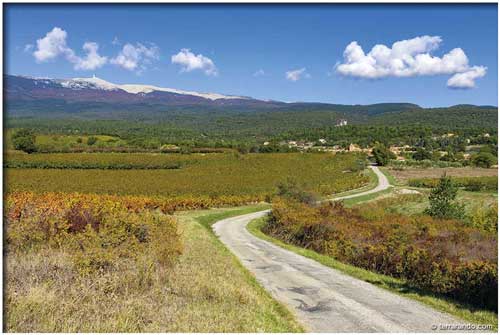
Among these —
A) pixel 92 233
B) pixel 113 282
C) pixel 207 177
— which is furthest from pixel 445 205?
pixel 207 177

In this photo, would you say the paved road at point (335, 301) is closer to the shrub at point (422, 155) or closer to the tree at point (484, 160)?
the tree at point (484, 160)

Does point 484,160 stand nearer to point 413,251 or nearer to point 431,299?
point 413,251

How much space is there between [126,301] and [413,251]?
38.8 ft

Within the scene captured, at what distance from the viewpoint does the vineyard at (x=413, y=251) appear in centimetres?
1223

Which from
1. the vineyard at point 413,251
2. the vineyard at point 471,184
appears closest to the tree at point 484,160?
the vineyard at point 471,184

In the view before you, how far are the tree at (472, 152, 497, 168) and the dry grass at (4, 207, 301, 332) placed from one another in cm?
12314

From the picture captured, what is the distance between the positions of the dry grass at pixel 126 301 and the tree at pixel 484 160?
123m

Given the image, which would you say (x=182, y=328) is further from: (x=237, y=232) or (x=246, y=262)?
(x=237, y=232)

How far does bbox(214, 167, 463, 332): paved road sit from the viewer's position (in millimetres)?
8672

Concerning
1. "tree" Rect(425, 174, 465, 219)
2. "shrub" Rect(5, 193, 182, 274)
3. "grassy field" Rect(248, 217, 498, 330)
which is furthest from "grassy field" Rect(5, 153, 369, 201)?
"grassy field" Rect(248, 217, 498, 330)

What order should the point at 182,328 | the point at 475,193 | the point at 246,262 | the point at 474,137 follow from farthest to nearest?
1. the point at 474,137
2. the point at 475,193
3. the point at 246,262
4. the point at 182,328

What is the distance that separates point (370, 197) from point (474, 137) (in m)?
128

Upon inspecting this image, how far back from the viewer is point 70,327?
253 inches

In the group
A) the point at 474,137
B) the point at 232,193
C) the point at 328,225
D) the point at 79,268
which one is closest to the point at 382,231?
the point at 328,225
